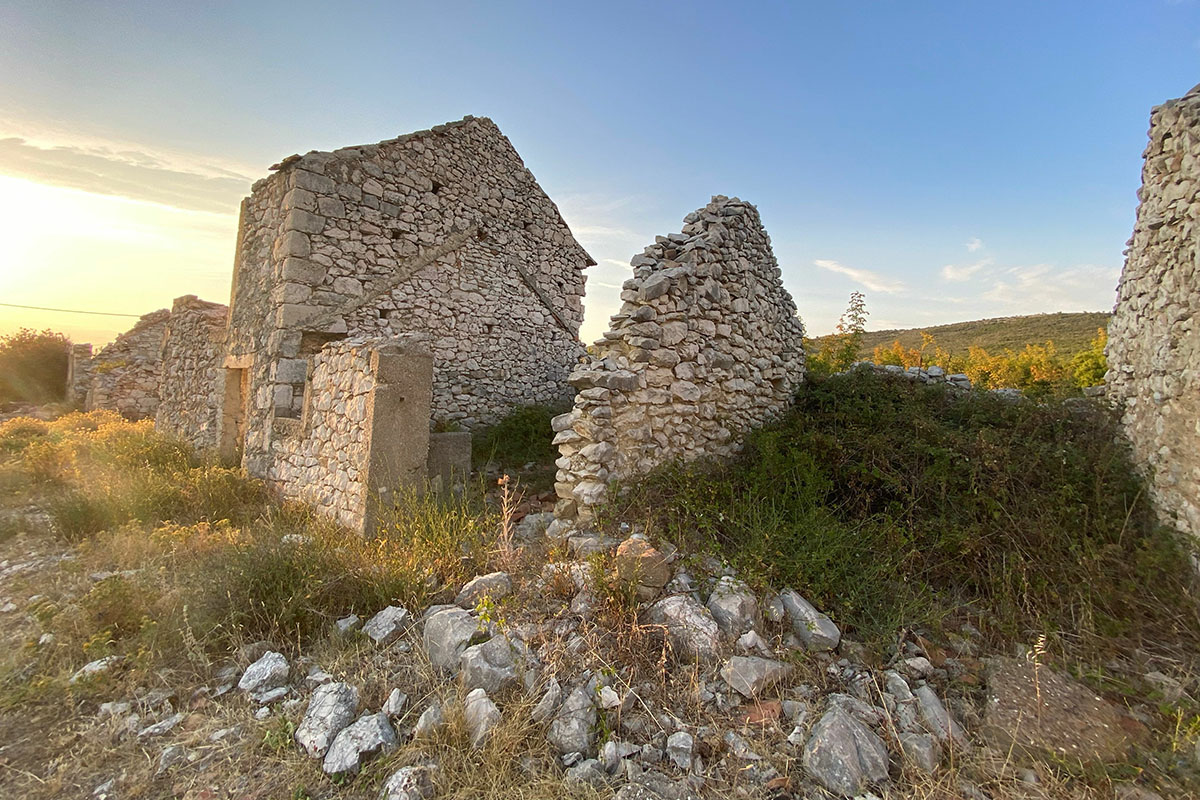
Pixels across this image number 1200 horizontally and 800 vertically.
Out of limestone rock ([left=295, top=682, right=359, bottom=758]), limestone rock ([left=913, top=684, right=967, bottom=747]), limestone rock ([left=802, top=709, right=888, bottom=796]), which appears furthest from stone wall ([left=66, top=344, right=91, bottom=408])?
limestone rock ([left=913, top=684, right=967, bottom=747])

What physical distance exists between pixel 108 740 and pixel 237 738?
27.6 inches

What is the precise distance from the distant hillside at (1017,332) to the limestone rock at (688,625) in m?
16.2

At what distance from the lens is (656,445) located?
5215 mm

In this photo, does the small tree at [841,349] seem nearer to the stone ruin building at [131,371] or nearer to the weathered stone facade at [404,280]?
the weathered stone facade at [404,280]

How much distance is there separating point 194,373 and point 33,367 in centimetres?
1359

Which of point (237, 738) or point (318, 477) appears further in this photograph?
point (318, 477)

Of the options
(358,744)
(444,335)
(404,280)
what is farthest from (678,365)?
(404,280)

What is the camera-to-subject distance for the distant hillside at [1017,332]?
18.3m

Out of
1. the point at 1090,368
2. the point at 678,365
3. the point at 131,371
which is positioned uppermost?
the point at 1090,368

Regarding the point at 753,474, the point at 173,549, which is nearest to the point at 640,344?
the point at 753,474

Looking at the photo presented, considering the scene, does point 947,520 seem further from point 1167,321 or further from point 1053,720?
point 1167,321

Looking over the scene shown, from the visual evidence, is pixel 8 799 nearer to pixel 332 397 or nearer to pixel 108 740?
pixel 108 740

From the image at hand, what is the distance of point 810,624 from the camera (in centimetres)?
343

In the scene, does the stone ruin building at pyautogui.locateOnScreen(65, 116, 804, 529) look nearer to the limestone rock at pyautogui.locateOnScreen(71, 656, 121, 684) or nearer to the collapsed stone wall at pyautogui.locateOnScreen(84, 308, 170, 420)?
the limestone rock at pyautogui.locateOnScreen(71, 656, 121, 684)
